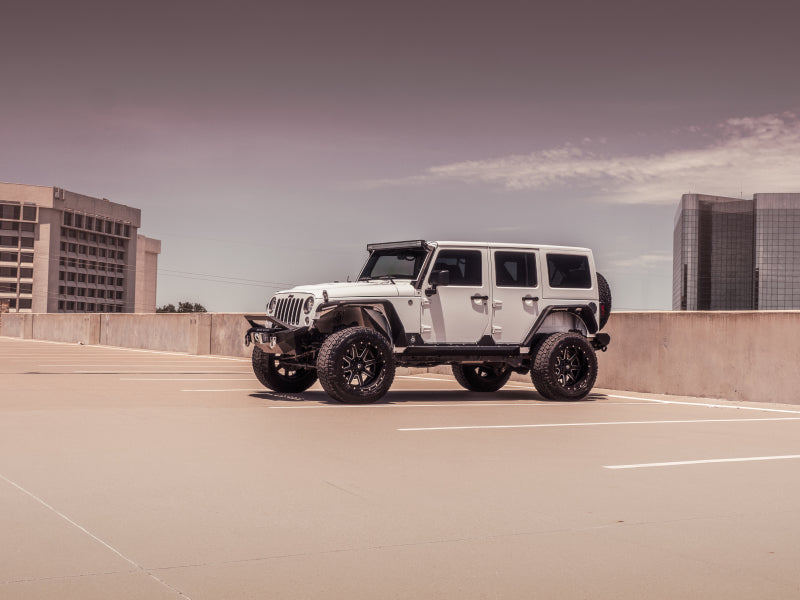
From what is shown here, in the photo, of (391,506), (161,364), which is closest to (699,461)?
(391,506)

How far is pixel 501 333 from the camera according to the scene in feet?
41.9

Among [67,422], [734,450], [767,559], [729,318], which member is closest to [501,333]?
[729,318]

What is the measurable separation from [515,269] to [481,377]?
234cm

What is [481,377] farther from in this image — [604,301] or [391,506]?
[391,506]

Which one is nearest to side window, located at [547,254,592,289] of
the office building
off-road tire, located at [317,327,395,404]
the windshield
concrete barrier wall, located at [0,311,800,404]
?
concrete barrier wall, located at [0,311,800,404]

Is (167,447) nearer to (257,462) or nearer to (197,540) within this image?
(257,462)

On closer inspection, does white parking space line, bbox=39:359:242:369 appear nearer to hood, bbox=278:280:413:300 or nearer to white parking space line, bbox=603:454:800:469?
hood, bbox=278:280:413:300

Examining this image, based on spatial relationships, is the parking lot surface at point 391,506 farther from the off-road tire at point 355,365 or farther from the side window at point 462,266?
the side window at point 462,266

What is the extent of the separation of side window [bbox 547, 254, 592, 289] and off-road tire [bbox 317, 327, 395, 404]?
9.51 feet

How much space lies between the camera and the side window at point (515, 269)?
12805 millimetres

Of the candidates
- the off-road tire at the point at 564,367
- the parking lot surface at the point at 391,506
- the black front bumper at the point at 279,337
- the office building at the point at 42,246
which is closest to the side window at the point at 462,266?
the off-road tire at the point at 564,367

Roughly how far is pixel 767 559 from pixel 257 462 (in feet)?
12.2

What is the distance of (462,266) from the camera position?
1263 centimetres

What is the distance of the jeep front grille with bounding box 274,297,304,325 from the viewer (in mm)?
12086
